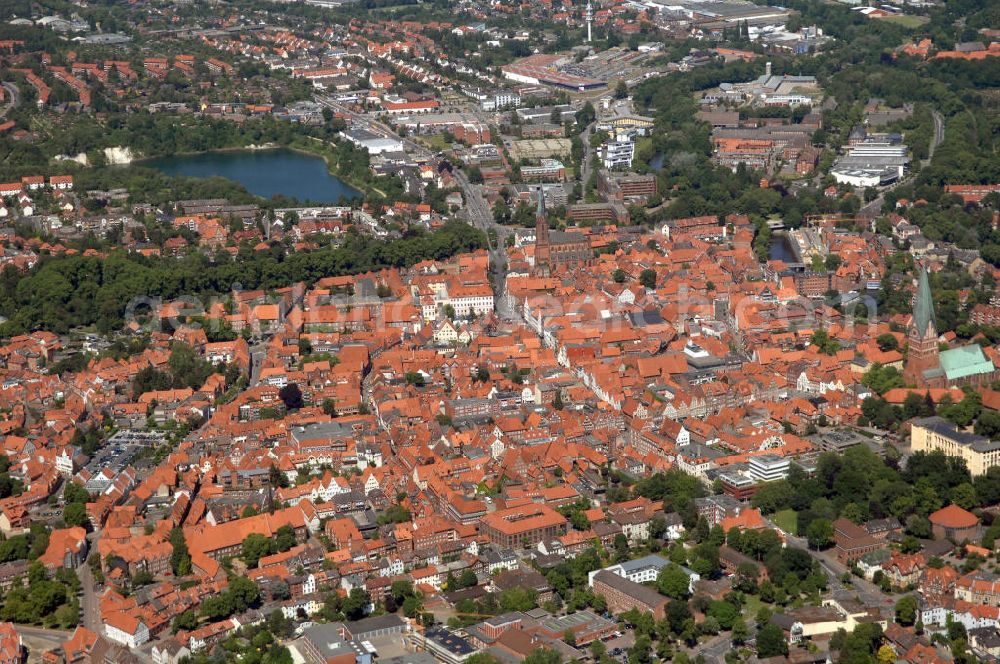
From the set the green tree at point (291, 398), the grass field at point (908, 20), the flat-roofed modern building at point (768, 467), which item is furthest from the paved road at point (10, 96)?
the flat-roofed modern building at point (768, 467)

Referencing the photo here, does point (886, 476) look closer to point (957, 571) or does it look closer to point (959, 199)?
point (957, 571)

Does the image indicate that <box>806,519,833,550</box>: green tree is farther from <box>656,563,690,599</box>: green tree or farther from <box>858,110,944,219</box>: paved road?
<box>858,110,944,219</box>: paved road

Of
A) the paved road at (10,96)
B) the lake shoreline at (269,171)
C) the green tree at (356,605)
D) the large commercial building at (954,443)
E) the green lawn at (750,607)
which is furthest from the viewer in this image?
the paved road at (10,96)

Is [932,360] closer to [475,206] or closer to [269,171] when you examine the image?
[475,206]

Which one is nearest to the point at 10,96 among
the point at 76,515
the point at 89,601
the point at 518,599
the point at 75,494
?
the point at 75,494

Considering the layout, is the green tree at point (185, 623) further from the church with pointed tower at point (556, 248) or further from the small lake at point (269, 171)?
the small lake at point (269, 171)

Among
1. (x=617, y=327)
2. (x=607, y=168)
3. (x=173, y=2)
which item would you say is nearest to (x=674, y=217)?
(x=607, y=168)
